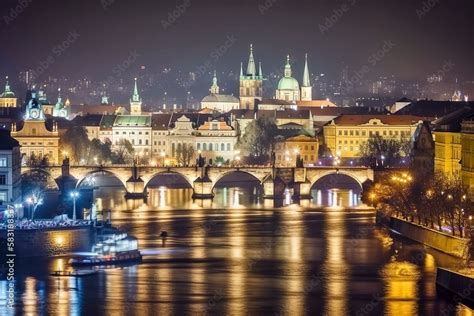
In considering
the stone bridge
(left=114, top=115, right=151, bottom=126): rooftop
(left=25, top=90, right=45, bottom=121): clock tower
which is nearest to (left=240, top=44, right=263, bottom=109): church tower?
(left=114, top=115, right=151, bottom=126): rooftop

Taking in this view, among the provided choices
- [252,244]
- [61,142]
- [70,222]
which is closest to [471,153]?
[252,244]

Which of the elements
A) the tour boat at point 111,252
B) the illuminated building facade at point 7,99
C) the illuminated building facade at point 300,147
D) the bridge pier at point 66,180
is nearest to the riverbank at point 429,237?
the tour boat at point 111,252

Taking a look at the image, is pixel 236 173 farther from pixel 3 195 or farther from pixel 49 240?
pixel 49 240

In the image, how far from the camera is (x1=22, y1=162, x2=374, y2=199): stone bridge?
57.8 meters

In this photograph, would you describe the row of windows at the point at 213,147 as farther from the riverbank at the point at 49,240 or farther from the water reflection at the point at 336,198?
the riverbank at the point at 49,240

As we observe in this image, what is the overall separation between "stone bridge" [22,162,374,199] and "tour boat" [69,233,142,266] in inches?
794

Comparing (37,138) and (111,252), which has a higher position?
(37,138)

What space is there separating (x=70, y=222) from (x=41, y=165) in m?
20.4

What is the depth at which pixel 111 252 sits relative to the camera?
35.9m

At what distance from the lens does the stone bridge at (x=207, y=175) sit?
190 ft

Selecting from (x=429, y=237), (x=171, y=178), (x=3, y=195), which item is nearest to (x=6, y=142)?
(x=3, y=195)

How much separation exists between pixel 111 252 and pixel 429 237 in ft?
23.8

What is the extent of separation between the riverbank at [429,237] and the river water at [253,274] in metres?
0.30

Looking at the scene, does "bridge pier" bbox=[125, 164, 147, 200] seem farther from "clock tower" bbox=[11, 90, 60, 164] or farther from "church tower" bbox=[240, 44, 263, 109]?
"church tower" bbox=[240, 44, 263, 109]
